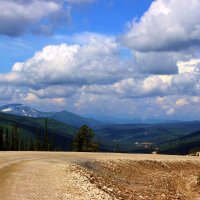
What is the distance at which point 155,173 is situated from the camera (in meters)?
55.9

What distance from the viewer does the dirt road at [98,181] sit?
87.5ft

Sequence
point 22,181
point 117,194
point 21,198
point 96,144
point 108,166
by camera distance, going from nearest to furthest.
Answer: point 21,198
point 22,181
point 117,194
point 108,166
point 96,144

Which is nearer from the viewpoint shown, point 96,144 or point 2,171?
point 2,171

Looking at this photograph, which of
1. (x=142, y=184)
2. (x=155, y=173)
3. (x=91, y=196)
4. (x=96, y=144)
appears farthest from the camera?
(x=96, y=144)

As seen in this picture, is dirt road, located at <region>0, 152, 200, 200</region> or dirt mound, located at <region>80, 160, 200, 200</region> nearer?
dirt road, located at <region>0, 152, 200, 200</region>

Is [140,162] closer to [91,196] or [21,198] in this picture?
[91,196]

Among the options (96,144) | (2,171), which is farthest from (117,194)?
(96,144)

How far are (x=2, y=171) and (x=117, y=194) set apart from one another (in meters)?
9.77

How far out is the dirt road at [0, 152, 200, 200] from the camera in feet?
87.5

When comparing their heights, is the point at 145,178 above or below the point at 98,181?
below

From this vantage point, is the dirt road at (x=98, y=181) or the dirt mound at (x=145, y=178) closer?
the dirt road at (x=98, y=181)

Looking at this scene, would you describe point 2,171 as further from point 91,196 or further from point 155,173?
point 155,173

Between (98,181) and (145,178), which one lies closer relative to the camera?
(98,181)

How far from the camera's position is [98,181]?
118 feet
